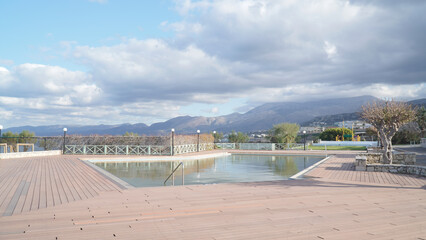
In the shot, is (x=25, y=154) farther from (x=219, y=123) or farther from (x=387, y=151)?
(x=219, y=123)

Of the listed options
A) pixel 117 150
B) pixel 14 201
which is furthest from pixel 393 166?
pixel 117 150

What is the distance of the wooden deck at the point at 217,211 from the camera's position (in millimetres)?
3826

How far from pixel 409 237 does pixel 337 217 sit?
40.5 inches

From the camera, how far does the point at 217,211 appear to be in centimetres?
488

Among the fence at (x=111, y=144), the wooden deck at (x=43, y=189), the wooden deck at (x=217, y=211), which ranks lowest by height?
the wooden deck at (x=217, y=211)

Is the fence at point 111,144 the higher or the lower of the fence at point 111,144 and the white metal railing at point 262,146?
the higher

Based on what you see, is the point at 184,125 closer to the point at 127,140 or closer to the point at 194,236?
the point at 127,140

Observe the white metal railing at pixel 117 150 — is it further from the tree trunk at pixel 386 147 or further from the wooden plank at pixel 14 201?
the tree trunk at pixel 386 147

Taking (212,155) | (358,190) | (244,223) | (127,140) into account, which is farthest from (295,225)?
(127,140)

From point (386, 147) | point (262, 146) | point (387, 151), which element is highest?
point (386, 147)

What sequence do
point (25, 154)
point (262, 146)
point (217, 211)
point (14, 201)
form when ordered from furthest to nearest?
point (262, 146), point (25, 154), point (14, 201), point (217, 211)

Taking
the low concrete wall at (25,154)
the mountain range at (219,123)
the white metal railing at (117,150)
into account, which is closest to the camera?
the low concrete wall at (25,154)

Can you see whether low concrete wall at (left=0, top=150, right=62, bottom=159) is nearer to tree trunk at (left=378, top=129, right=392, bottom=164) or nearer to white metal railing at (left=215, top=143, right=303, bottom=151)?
white metal railing at (left=215, top=143, right=303, bottom=151)

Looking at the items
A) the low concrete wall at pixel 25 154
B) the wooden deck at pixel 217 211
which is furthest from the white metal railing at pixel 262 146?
the wooden deck at pixel 217 211
